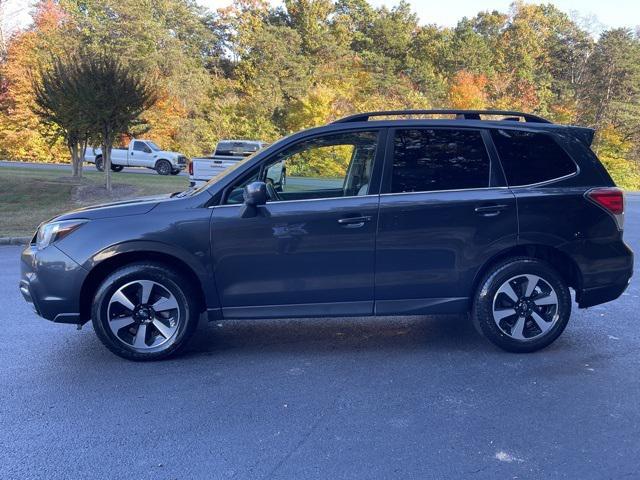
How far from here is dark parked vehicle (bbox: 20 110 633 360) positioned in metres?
4.39

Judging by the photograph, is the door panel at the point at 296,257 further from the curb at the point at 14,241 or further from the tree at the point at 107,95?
the tree at the point at 107,95

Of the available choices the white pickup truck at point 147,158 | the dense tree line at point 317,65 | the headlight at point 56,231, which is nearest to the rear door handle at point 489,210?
the headlight at point 56,231

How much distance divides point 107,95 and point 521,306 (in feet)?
51.4

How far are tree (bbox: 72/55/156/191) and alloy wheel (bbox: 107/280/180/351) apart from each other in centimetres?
1441

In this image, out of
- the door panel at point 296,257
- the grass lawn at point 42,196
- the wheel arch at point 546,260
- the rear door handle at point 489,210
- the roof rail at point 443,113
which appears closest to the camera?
the door panel at point 296,257

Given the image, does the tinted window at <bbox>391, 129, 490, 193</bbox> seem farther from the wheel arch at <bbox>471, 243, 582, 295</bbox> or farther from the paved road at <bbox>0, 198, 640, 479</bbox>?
the paved road at <bbox>0, 198, 640, 479</bbox>

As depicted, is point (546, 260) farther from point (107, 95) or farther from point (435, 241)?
point (107, 95)

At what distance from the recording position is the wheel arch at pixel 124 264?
14.5ft

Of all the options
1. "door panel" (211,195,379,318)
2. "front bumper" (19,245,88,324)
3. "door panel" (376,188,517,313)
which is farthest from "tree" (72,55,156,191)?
"door panel" (376,188,517,313)

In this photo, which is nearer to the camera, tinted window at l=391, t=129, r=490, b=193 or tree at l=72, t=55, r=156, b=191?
tinted window at l=391, t=129, r=490, b=193

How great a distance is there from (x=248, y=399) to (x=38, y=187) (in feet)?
55.8

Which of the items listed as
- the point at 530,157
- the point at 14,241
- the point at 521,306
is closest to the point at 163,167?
the point at 14,241

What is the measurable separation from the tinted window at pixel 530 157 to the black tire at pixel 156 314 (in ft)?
8.90

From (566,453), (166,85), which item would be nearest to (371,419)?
(566,453)
